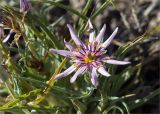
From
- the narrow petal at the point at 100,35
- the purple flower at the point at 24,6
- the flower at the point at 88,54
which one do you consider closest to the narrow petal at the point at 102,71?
the flower at the point at 88,54

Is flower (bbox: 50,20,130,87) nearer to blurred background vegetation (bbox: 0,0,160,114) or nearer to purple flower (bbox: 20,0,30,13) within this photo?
blurred background vegetation (bbox: 0,0,160,114)

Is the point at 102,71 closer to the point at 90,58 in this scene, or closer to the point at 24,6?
the point at 90,58

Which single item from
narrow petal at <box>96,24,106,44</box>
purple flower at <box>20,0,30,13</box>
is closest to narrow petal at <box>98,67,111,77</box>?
narrow petal at <box>96,24,106,44</box>

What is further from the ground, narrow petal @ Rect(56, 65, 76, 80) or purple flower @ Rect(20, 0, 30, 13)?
purple flower @ Rect(20, 0, 30, 13)

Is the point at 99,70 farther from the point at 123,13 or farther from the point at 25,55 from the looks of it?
the point at 123,13

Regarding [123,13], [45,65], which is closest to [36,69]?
[45,65]

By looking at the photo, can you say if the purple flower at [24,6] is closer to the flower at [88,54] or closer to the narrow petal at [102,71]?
the flower at [88,54]

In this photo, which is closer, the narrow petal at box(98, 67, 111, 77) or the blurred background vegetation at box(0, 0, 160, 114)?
the narrow petal at box(98, 67, 111, 77)

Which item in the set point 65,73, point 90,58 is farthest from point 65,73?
point 90,58
